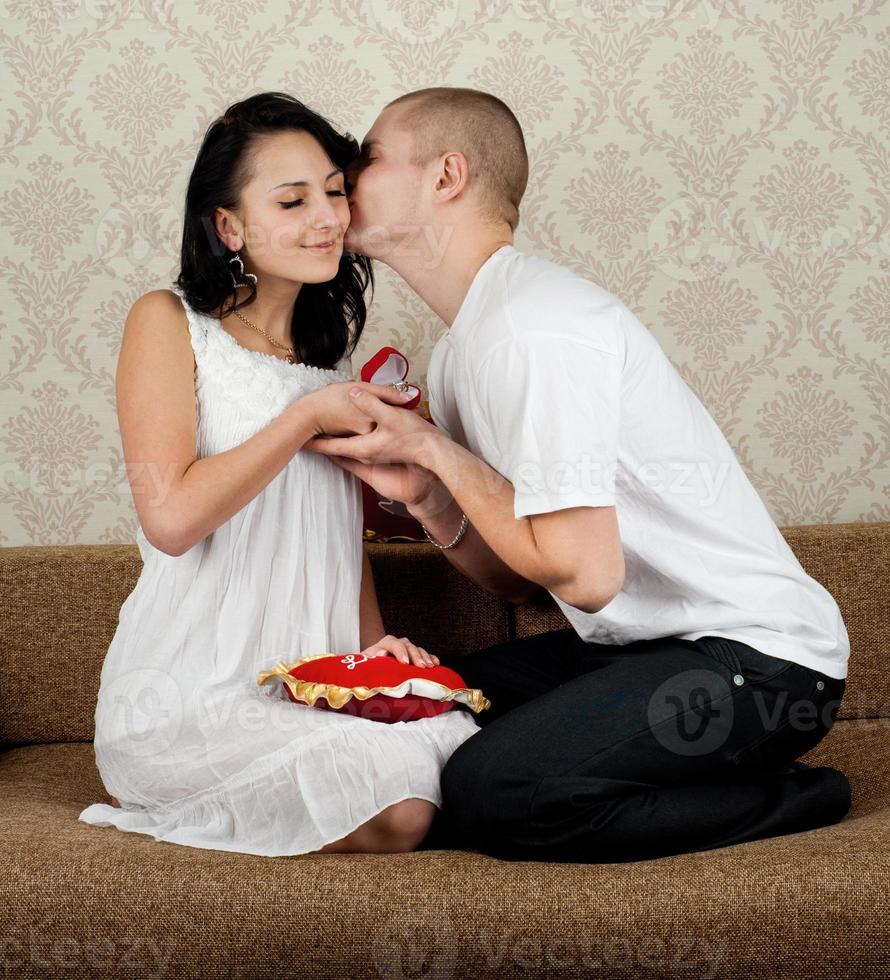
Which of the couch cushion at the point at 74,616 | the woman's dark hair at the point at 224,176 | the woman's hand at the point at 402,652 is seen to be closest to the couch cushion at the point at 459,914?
the woman's hand at the point at 402,652

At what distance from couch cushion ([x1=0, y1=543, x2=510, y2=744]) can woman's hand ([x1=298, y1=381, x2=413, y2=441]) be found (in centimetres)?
66

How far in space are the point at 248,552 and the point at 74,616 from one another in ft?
2.40

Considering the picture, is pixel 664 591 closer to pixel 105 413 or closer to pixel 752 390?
Result: pixel 752 390

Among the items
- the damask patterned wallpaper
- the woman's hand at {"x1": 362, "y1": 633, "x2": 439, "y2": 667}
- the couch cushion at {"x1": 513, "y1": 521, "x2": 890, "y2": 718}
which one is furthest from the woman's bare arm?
the damask patterned wallpaper

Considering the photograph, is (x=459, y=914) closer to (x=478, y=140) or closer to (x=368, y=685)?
(x=368, y=685)

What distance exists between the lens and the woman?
1690 millimetres

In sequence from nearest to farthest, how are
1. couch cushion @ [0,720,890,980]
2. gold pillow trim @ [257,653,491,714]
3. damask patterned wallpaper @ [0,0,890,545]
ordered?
couch cushion @ [0,720,890,980] < gold pillow trim @ [257,653,491,714] < damask patterned wallpaper @ [0,0,890,545]

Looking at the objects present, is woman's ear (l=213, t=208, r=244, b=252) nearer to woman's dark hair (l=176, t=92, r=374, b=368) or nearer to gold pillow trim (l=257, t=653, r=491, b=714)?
woman's dark hair (l=176, t=92, r=374, b=368)

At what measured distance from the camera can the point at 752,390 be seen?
9.29 ft

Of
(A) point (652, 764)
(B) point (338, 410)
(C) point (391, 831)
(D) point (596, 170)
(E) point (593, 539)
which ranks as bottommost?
(C) point (391, 831)

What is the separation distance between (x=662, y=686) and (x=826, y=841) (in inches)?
12.7

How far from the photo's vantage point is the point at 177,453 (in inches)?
71.7

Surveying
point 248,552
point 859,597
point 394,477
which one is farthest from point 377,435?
point 859,597

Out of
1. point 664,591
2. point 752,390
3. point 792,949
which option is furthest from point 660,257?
point 792,949
